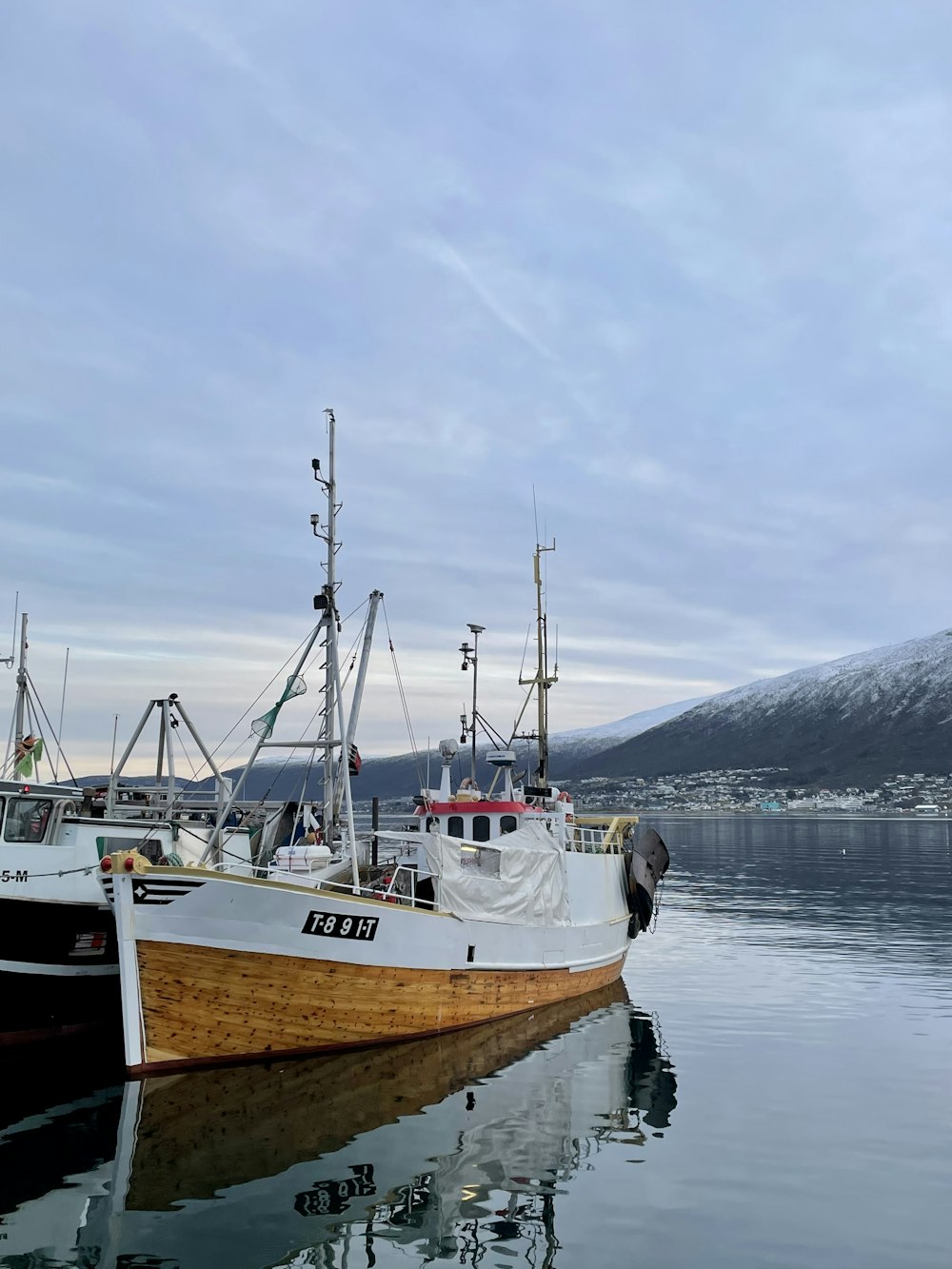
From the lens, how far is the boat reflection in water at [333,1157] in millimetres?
13109

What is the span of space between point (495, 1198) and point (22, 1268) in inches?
255

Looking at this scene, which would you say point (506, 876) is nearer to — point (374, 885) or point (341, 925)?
point (374, 885)

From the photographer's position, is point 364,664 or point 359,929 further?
point 364,664

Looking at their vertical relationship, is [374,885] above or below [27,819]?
below

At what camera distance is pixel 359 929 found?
876 inches

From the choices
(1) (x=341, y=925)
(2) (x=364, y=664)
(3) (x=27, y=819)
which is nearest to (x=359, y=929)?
(1) (x=341, y=925)

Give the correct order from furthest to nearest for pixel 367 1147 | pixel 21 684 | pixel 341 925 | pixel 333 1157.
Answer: pixel 21 684 → pixel 341 925 → pixel 367 1147 → pixel 333 1157

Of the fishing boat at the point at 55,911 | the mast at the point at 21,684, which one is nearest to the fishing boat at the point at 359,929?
the fishing boat at the point at 55,911

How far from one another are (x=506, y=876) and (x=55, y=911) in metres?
11.4

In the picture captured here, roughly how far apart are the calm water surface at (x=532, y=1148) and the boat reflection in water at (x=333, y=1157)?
0.17 feet

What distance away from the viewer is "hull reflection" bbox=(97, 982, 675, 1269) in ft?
43.7

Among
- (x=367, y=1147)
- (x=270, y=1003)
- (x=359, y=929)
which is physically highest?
(x=359, y=929)

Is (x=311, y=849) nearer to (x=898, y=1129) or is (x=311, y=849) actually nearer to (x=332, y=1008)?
(x=332, y=1008)

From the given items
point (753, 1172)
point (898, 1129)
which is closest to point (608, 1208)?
point (753, 1172)
